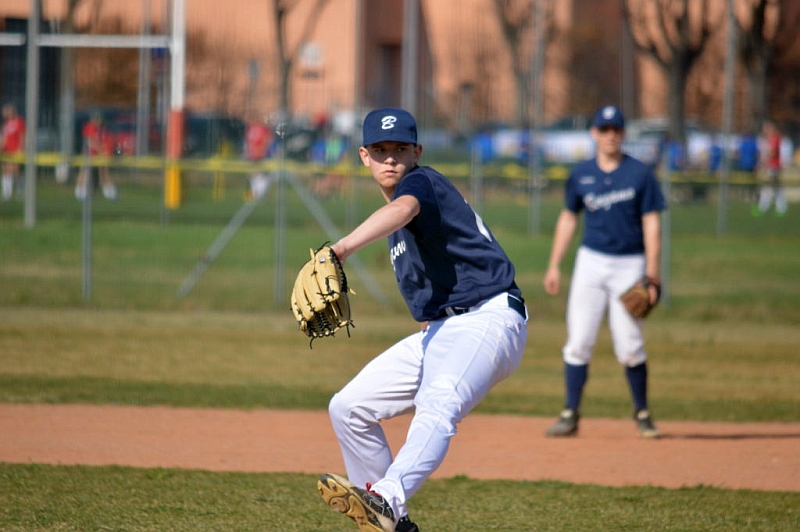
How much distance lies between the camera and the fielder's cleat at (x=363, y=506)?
416cm

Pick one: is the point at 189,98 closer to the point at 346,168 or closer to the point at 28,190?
the point at 346,168

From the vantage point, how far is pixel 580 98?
1467 inches

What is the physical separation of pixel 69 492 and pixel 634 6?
27.4 meters

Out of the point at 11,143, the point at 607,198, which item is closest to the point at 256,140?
the point at 11,143

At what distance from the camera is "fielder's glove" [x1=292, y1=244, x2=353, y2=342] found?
14.0 feet

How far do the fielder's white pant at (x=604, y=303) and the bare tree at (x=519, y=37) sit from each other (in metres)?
23.8

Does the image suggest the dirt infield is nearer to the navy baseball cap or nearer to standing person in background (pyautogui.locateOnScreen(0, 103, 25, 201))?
the navy baseball cap

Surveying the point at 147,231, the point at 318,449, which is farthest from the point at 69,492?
the point at 147,231

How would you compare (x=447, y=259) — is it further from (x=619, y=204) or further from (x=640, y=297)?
(x=619, y=204)

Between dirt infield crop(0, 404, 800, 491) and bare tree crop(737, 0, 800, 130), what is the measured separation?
20335 millimetres

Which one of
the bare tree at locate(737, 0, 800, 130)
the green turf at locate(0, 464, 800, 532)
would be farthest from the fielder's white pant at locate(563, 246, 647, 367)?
the bare tree at locate(737, 0, 800, 130)

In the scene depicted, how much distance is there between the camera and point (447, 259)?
4746mm

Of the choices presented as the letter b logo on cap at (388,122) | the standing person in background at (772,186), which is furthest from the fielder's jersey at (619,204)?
the standing person in background at (772,186)

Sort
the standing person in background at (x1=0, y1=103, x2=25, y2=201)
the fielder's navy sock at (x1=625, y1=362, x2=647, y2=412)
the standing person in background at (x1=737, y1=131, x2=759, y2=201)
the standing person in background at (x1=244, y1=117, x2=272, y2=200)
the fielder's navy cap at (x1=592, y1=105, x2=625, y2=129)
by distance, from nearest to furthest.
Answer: the fielder's navy cap at (x1=592, y1=105, x2=625, y2=129), the fielder's navy sock at (x1=625, y1=362, x2=647, y2=412), the standing person in background at (x1=0, y1=103, x2=25, y2=201), the standing person in background at (x1=244, y1=117, x2=272, y2=200), the standing person in background at (x1=737, y1=131, x2=759, y2=201)
